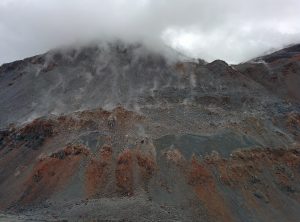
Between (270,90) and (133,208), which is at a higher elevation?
(270,90)

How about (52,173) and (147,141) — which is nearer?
(52,173)

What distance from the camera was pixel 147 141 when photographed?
52.5 metres

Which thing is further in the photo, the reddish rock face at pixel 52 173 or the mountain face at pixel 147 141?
the reddish rock face at pixel 52 173

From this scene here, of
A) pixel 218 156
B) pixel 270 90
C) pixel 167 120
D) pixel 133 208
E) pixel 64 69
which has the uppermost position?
pixel 64 69

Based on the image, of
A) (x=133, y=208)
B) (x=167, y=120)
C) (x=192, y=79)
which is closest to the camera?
(x=133, y=208)

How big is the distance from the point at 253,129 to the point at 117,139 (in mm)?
15838

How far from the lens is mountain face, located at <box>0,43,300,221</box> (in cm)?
4591

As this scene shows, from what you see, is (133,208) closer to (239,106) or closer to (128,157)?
(128,157)

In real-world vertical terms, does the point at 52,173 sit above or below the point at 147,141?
below

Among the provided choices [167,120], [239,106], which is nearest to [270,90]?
[239,106]

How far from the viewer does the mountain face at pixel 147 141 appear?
45.9 metres

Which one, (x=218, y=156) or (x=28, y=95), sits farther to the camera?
(x=28, y=95)

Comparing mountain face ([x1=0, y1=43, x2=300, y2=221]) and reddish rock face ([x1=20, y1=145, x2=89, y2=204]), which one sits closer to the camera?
mountain face ([x1=0, y1=43, x2=300, y2=221])

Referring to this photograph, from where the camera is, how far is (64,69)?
74.3 metres
